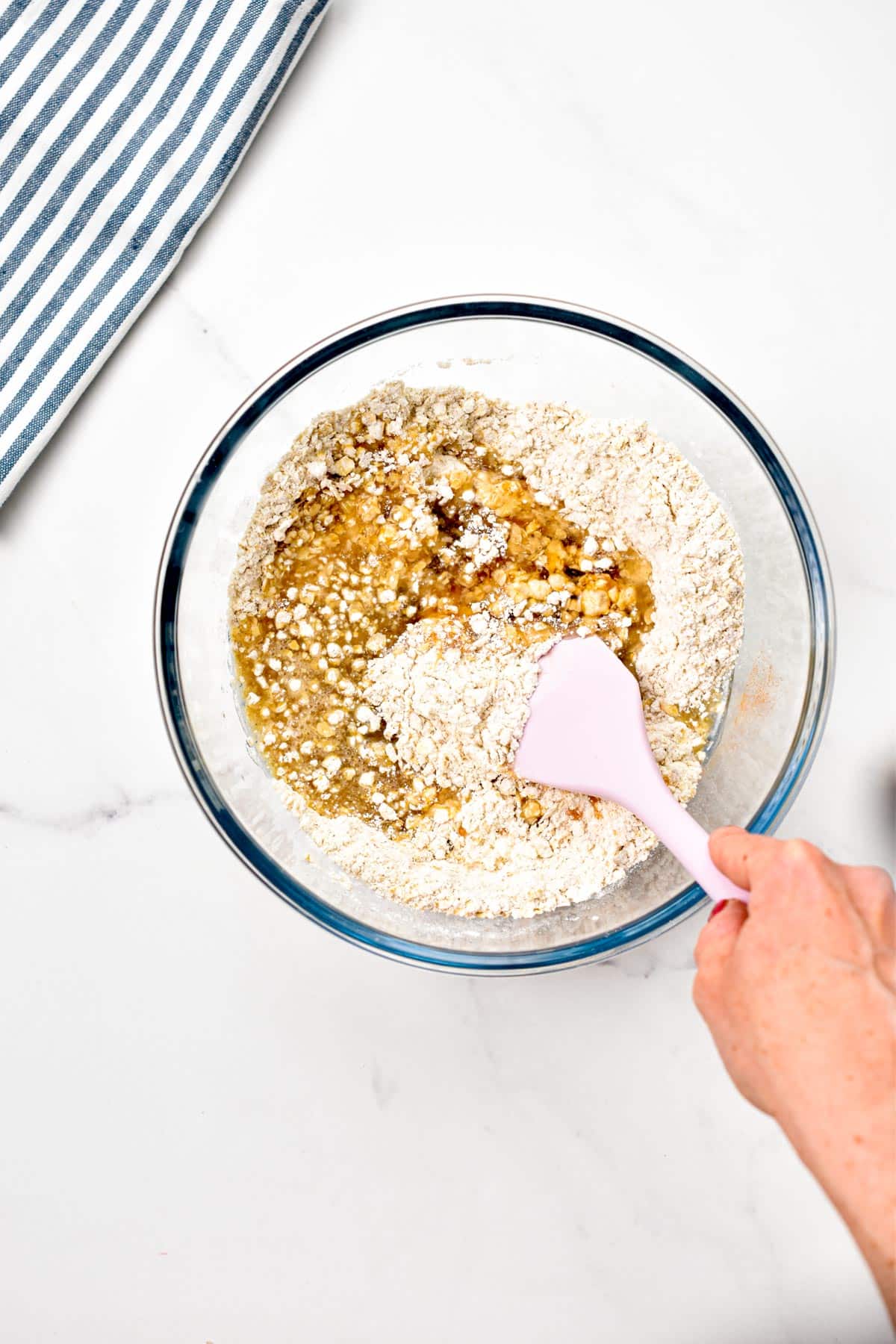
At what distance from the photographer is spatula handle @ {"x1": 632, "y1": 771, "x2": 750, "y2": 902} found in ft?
3.02

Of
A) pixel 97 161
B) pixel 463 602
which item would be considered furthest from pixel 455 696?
pixel 97 161

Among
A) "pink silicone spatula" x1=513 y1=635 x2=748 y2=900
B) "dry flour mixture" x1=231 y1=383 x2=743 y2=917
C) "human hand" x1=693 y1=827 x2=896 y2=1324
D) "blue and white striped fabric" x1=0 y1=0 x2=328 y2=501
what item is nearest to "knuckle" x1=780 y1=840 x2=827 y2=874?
"human hand" x1=693 y1=827 x2=896 y2=1324

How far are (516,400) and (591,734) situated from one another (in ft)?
1.38

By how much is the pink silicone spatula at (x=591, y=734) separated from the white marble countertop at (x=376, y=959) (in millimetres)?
301

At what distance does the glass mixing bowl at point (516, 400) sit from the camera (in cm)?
105

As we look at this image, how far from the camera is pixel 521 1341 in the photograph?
4.02 feet

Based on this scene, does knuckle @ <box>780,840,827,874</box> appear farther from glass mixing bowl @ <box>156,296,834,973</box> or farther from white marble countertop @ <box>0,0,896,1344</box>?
white marble countertop @ <box>0,0,896,1344</box>

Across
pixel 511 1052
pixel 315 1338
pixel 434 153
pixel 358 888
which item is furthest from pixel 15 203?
pixel 315 1338

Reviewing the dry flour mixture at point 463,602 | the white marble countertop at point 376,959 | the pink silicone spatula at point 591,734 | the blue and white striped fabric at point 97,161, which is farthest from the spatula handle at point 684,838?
the blue and white striped fabric at point 97,161

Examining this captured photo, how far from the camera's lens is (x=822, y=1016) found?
0.76 m

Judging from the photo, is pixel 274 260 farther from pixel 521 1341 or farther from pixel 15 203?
pixel 521 1341

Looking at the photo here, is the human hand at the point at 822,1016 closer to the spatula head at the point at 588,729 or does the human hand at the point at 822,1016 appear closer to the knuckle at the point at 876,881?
the knuckle at the point at 876,881

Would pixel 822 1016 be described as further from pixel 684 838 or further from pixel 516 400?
pixel 516 400

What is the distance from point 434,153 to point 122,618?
27.9 inches
